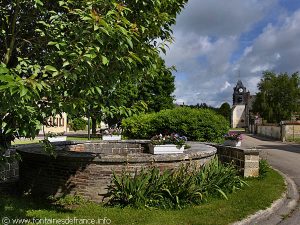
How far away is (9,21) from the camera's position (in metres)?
5.66

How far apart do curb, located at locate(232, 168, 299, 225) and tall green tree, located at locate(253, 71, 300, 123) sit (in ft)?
170

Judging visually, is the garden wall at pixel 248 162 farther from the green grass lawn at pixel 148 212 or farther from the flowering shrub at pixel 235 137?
the green grass lawn at pixel 148 212

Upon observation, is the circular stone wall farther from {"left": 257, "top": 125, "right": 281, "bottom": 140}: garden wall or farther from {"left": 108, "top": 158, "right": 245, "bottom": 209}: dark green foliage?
{"left": 257, "top": 125, "right": 281, "bottom": 140}: garden wall

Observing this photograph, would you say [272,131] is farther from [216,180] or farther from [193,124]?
[216,180]

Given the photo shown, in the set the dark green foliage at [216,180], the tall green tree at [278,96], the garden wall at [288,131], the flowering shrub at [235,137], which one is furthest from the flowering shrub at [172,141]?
the tall green tree at [278,96]

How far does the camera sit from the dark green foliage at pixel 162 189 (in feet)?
24.7

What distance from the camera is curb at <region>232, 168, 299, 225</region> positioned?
23.3 feet

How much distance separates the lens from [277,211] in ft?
26.2

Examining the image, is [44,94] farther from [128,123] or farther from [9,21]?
[128,123]

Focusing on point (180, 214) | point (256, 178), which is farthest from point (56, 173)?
point (256, 178)

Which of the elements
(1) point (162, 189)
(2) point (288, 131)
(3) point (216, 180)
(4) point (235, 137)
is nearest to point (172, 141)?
(3) point (216, 180)

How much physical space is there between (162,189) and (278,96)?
56.5m

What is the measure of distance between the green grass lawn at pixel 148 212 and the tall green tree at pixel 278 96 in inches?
2113

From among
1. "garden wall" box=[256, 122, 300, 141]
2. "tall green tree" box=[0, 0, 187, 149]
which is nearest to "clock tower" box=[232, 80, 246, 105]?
"garden wall" box=[256, 122, 300, 141]
